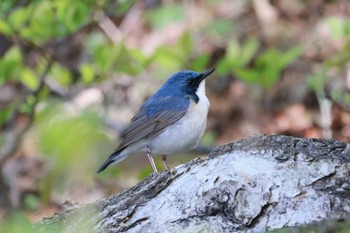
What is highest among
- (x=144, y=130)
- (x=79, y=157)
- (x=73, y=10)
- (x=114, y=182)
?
(x=73, y=10)

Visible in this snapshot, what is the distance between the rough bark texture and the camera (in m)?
3.15

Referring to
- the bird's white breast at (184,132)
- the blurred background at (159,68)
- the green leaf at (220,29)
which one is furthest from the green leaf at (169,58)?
the green leaf at (220,29)

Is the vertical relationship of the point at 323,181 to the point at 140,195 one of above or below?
below

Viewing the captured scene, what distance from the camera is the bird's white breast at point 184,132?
5.14m

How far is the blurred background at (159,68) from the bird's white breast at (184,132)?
0.27 m

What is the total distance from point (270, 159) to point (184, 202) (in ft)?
1.40

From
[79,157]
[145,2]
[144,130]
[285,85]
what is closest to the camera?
[79,157]

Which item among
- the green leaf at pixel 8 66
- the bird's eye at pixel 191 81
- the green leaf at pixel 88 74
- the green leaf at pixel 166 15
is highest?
the green leaf at pixel 8 66

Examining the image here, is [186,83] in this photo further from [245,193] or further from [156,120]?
[245,193]

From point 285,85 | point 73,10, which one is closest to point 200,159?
point 73,10

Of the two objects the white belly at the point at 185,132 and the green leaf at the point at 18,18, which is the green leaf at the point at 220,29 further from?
the white belly at the point at 185,132

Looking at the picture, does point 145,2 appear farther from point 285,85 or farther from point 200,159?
point 200,159

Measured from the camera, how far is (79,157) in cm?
201

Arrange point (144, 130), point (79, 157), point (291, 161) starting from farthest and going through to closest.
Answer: point (144, 130) < point (291, 161) < point (79, 157)
